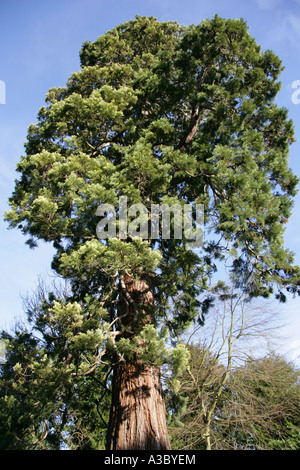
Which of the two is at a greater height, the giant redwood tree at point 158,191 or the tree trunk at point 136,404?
the giant redwood tree at point 158,191

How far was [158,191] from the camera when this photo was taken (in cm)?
511

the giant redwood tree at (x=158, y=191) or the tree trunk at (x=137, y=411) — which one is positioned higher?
the giant redwood tree at (x=158, y=191)

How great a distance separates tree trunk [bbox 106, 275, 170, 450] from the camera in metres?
3.84

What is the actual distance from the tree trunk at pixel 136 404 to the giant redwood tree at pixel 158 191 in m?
0.02

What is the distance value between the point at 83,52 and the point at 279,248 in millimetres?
9039

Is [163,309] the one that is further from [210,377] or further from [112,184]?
[210,377]

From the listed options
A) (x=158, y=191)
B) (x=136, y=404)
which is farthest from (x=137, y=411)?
(x=158, y=191)

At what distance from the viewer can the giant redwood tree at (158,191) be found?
13.3 ft

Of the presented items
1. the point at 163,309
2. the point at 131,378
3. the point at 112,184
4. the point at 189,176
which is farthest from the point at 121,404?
the point at 189,176

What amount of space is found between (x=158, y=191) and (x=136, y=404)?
3148mm

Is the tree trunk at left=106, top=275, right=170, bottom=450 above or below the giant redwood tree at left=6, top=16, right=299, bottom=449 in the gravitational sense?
below

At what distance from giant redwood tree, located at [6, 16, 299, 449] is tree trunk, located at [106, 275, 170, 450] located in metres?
0.02

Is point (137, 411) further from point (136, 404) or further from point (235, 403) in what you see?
point (235, 403)

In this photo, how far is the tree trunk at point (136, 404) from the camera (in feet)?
12.6
